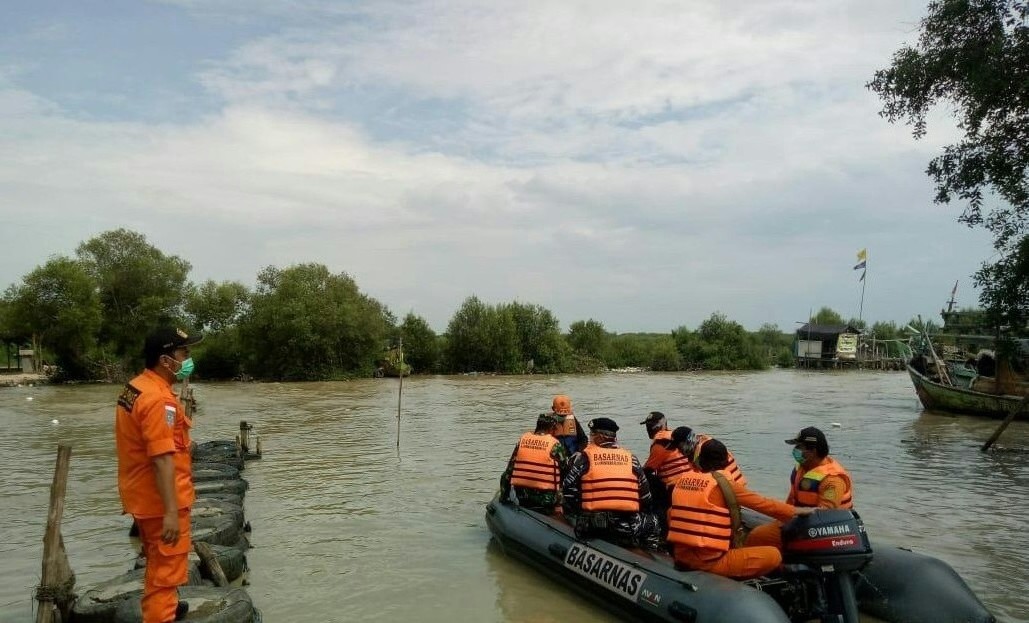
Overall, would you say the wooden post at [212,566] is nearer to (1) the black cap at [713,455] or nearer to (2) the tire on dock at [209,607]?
(2) the tire on dock at [209,607]

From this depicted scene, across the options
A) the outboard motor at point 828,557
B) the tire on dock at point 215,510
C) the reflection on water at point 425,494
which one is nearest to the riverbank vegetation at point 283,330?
the reflection on water at point 425,494

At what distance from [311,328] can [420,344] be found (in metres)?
10.2

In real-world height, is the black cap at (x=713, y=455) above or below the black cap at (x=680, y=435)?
above

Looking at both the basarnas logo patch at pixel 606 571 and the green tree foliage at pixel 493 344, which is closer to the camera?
the basarnas logo patch at pixel 606 571

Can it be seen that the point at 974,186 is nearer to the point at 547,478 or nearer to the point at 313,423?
the point at 547,478

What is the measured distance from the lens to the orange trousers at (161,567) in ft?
14.0

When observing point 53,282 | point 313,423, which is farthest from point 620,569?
point 53,282

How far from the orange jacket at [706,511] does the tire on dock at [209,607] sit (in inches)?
130

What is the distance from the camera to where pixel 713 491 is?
568cm

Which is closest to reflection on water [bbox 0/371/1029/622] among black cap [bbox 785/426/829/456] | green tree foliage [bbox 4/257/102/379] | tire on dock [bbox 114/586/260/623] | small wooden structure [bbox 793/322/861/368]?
tire on dock [bbox 114/586/260/623]

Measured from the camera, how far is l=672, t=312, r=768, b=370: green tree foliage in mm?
64875

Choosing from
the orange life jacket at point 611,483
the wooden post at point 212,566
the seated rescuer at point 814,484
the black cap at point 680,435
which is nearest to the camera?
the seated rescuer at point 814,484

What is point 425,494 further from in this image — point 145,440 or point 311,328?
point 311,328

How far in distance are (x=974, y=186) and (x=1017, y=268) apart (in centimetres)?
158
